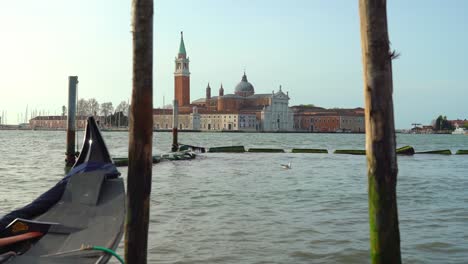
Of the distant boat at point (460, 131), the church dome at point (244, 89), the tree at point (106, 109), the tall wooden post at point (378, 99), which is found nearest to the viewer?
the tall wooden post at point (378, 99)

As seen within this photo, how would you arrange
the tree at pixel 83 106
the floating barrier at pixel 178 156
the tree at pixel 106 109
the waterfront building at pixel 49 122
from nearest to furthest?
1. the floating barrier at pixel 178 156
2. the tree at pixel 83 106
3. the tree at pixel 106 109
4. the waterfront building at pixel 49 122

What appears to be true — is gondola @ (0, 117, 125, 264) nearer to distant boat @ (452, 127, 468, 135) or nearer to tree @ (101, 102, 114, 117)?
tree @ (101, 102, 114, 117)

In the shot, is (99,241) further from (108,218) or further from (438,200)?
(438,200)

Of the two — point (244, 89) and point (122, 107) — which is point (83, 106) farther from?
point (244, 89)

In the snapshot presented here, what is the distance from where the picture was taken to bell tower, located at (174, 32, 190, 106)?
96.3 metres

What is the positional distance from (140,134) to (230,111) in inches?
3486

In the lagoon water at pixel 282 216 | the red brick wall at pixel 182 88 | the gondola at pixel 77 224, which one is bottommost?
the lagoon water at pixel 282 216

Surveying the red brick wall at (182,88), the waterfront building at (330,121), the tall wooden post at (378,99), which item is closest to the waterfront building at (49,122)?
the red brick wall at (182,88)

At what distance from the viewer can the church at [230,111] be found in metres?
91.9

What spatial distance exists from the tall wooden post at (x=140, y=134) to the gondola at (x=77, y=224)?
20cm

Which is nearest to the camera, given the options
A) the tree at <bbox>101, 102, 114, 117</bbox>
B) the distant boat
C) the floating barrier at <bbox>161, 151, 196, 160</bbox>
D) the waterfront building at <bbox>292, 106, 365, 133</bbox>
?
the floating barrier at <bbox>161, 151, 196, 160</bbox>

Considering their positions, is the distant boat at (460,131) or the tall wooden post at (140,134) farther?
the distant boat at (460,131)

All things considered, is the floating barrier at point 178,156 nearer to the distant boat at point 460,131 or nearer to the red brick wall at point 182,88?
the red brick wall at point 182,88

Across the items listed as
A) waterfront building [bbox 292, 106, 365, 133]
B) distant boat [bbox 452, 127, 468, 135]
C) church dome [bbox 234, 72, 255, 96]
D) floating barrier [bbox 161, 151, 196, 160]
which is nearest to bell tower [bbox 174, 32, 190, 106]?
church dome [bbox 234, 72, 255, 96]
